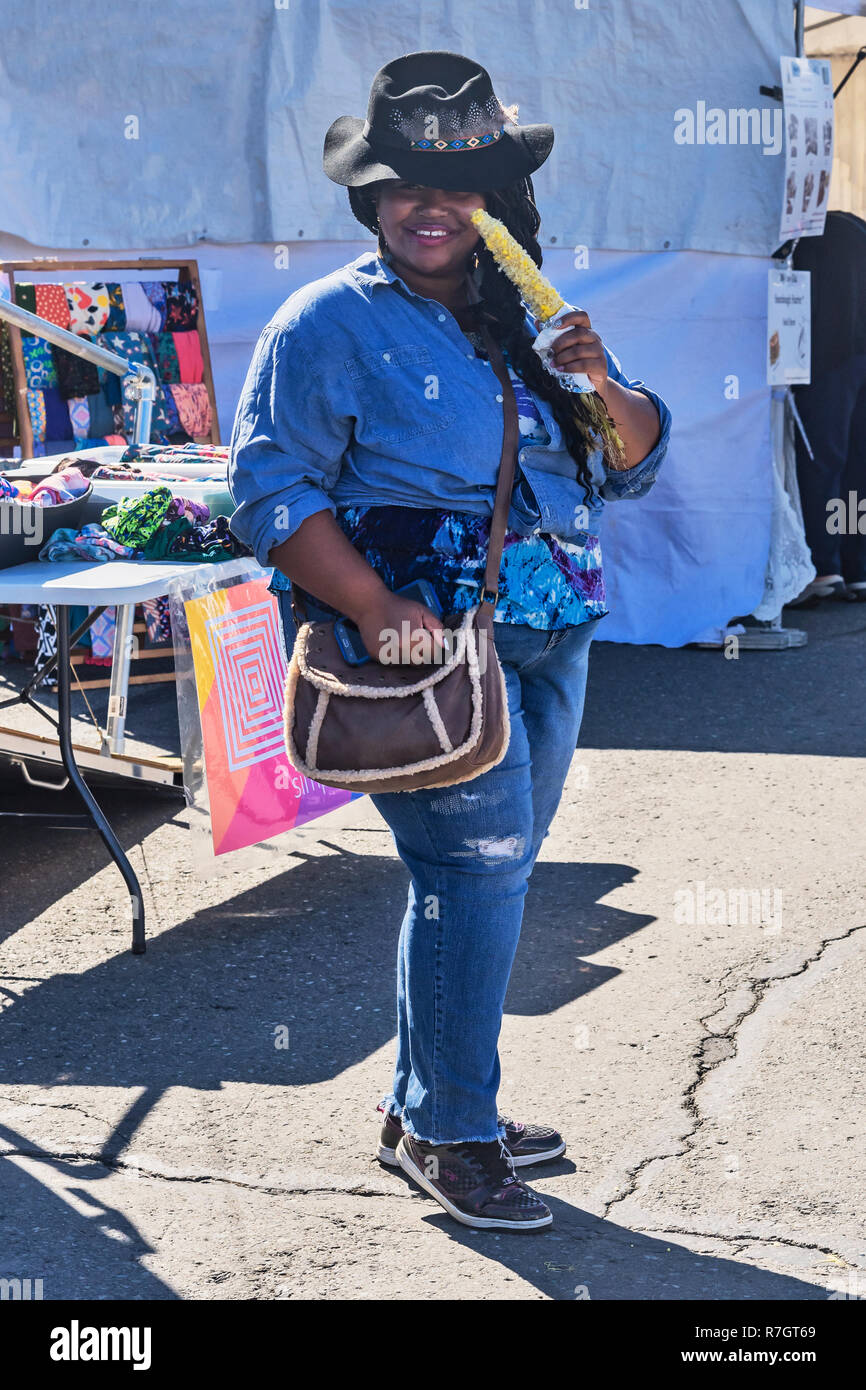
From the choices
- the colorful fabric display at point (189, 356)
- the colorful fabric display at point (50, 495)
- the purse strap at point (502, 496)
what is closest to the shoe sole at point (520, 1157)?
the purse strap at point (502, 496)

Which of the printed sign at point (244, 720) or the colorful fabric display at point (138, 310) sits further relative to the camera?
the colorful fabric display at point (138, 310)

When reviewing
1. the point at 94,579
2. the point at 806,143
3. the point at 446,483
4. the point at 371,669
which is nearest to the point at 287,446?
the point at 446,483

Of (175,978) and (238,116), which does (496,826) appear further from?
(238,116)

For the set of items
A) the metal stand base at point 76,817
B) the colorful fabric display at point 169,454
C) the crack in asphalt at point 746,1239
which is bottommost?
the crack in asphalt at point 746,1239

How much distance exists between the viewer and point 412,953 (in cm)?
286

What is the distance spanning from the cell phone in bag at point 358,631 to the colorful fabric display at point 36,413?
504 centimetres

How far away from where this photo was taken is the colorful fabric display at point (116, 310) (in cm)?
738

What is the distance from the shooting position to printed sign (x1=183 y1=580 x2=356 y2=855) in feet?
14.0

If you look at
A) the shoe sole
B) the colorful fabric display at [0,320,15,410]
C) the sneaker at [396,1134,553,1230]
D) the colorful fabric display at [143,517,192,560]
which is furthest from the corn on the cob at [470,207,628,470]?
the colorful fabric display at [0,320,15,410]

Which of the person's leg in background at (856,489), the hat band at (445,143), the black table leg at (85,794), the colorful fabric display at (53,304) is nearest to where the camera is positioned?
the hat band at (445,143)

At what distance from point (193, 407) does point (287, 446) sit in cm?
499

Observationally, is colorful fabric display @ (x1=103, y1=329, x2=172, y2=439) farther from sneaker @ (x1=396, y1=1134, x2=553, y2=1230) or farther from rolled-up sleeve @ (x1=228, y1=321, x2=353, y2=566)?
sneaker @ (x1=396, y1=1134, x2=553, y2=1230)

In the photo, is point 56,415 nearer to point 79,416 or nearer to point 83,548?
point 79,416

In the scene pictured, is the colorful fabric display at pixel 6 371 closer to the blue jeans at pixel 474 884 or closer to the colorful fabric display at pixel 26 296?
the colorful fabric display at pixel 26 296
